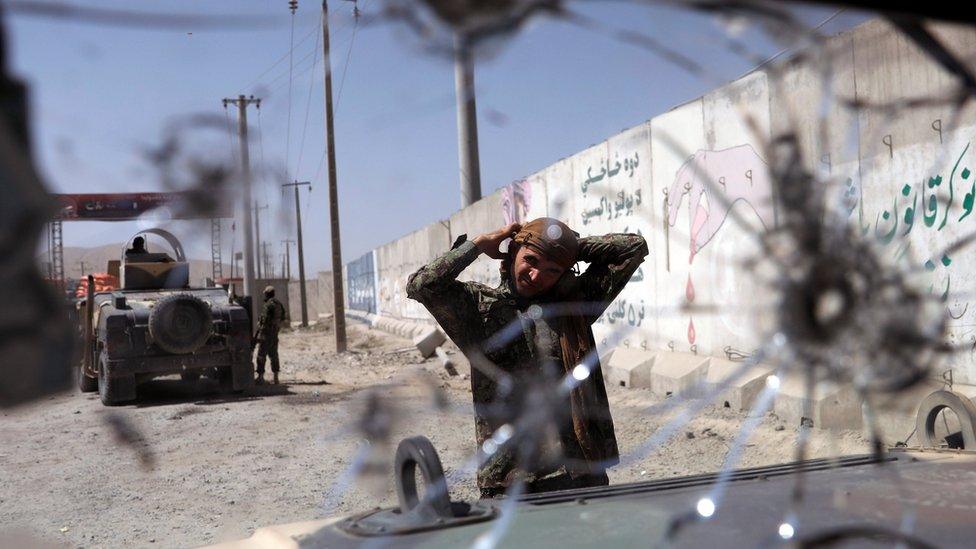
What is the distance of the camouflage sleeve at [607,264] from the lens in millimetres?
3068

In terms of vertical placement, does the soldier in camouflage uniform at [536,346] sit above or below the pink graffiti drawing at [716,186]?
below

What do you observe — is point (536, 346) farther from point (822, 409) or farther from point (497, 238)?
point (822, 409)

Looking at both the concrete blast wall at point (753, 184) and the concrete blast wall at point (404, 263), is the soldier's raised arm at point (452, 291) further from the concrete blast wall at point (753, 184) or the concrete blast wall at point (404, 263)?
the concrete blast wall at point (404, 263)

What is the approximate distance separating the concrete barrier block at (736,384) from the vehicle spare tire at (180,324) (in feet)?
19.2

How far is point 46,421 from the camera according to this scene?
9547 millimetres

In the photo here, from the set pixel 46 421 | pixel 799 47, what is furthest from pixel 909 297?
pixel 46 421

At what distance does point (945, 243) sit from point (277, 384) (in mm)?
9747

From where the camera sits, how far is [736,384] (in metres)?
7.02

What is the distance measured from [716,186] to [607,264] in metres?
4.27

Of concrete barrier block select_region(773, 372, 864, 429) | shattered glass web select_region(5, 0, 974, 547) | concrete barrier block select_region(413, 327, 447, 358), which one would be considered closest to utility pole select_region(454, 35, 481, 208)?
concrete barrier block select_region(413, 327, 447, 358)

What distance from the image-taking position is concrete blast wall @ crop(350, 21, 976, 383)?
1354 mm

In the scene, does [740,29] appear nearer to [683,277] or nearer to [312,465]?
[312,465]

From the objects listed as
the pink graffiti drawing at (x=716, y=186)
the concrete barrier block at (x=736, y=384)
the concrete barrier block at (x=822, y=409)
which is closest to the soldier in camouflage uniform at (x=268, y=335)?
the pink graffiti drawing at (x=716, y=186)

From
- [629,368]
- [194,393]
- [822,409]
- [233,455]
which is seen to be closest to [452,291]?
[822,409]
